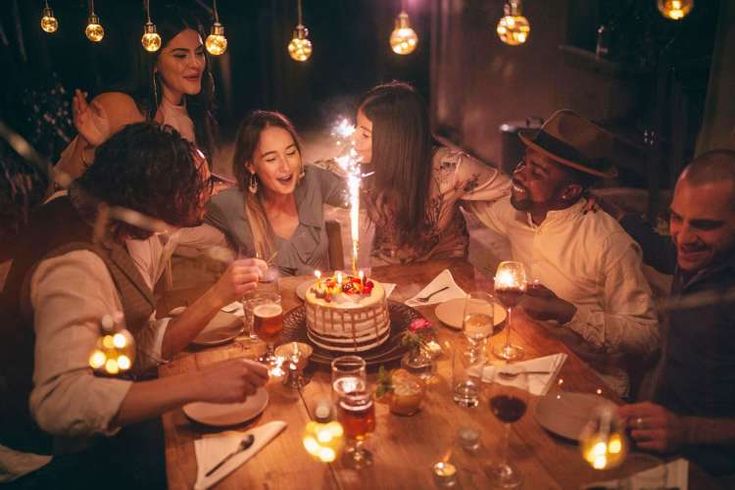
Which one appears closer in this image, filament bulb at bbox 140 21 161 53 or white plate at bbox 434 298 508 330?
white plate at bbox 434 298 508 330

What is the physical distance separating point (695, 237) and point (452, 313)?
1054 mm

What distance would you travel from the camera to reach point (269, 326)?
2.49 metres

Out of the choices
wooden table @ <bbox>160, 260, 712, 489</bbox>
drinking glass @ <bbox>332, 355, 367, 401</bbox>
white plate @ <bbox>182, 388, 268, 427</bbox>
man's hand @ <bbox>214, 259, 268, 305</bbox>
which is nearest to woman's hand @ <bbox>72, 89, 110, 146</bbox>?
man's hand @ <bbox>214, 259, 268, 305</bbox>

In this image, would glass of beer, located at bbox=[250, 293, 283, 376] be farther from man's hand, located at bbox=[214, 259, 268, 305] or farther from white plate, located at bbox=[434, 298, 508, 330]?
white plate, located at bbox=[434, 298, 508, 330]

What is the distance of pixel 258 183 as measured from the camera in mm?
3949

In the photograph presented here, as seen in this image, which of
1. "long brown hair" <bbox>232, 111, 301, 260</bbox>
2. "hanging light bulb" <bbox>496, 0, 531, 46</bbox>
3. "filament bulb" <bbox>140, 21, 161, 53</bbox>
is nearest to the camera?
"hanging light bulb" <bbox>496, 0, 531, 46</bbox>

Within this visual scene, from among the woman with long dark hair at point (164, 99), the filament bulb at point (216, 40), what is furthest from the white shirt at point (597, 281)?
the woman with long dark hair at point (164, 99)

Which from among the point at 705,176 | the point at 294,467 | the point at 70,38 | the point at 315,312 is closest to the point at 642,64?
the point at 705,176

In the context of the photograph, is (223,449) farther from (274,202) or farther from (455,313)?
(274,202)

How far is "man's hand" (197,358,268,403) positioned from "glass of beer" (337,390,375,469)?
1.05ft

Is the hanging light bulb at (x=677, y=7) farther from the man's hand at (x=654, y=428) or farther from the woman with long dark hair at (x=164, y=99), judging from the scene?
the woman with long dark hair at (x=164, y=99)

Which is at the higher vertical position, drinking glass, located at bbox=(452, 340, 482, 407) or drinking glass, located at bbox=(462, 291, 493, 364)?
drinking glass, located at bbox=(462, 291, 493, 364)

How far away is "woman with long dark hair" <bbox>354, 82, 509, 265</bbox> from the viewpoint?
386cm

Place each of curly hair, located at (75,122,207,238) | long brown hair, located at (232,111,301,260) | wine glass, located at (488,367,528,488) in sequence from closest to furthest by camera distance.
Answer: wine glass, located at (488,367,528,488) → curly hair, located at (75,122,207,238) → long brown hair, located at (232,111,301,260)
